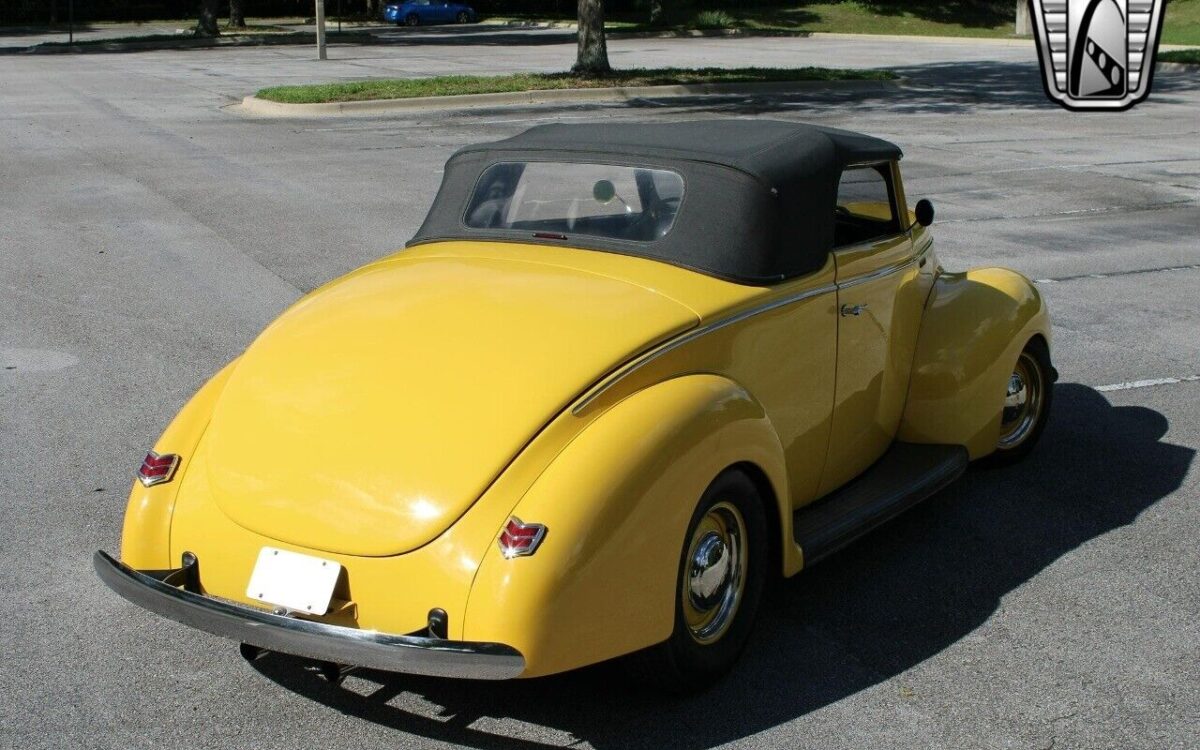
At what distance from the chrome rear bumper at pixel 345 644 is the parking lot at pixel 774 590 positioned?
41 cm

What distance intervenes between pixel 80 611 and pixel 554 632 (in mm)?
2034

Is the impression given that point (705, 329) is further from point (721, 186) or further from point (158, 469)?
point (158, 469)

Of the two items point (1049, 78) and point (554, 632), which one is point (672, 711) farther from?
point (1049, 78)

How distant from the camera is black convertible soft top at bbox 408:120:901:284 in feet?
15.4

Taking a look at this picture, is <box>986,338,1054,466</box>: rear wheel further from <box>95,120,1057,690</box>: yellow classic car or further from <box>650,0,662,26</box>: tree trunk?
<box>650,0,662,26</box>: tree trunk

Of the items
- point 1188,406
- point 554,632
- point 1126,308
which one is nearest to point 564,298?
point 554,632

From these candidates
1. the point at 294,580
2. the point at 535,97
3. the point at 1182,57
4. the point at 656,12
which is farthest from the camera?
the point at 656,12

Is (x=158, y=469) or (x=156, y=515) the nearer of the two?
(x=156, y=515)

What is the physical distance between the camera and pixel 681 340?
424cm

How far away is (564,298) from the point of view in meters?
4.38

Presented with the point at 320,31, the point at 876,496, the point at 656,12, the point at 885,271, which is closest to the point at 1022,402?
the point at 885,271

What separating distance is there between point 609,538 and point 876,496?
1.72m

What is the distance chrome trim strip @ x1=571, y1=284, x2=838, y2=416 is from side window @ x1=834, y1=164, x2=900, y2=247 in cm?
58

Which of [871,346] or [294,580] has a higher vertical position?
[871,346]
